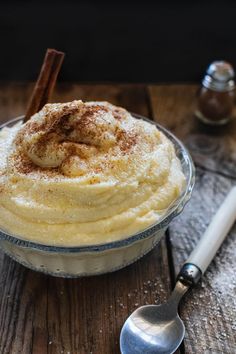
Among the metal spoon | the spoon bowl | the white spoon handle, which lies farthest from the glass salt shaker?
the spoon bowl

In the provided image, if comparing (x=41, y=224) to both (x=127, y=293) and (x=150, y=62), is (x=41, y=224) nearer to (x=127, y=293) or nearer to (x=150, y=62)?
(x=127, y=293)

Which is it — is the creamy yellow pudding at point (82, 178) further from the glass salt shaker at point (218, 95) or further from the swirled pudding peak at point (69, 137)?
the glass salt shaker at point (218, 95)

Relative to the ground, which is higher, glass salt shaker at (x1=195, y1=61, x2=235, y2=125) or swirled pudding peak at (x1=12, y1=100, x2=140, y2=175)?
swirled pudding peak at (x1=12, y1=100, x2=140, y2=175)

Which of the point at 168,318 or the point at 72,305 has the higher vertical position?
the point at 168,318

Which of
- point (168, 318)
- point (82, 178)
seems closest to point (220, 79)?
point (82, 178)

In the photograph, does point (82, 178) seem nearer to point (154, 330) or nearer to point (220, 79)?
point (154, 330)

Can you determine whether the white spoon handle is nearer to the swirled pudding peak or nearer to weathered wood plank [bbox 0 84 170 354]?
weathered wood plank [bbox 0 84 170 354]

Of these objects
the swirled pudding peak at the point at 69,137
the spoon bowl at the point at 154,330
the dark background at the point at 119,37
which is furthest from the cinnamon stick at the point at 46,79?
the dark background at the point at 119,37
